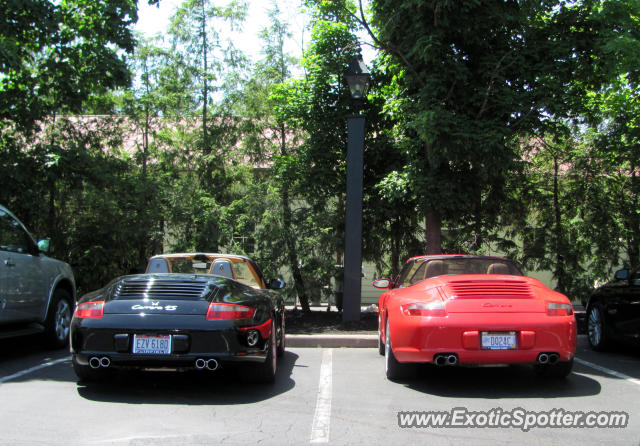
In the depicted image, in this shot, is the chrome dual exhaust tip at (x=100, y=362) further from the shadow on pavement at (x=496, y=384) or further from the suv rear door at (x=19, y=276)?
the shadow on pavement at (x=496, y=384)

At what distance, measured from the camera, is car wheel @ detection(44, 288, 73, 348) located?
310 inches

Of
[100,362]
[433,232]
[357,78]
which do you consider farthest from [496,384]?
[357,78]

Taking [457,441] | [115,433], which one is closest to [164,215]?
[115,433]

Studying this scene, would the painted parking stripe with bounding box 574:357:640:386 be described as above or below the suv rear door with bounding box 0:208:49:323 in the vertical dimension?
below

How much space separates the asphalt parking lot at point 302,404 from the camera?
13.1ft

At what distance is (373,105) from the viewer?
40.8 feet

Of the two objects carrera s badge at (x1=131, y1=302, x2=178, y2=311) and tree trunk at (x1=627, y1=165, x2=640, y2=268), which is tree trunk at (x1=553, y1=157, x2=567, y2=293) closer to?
tree trunk at (x1=627, y1=165, x2=640, y2=268)

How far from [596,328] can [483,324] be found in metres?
4.16

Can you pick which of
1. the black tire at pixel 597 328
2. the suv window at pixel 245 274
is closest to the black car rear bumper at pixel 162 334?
the suv window at pixel 245 274

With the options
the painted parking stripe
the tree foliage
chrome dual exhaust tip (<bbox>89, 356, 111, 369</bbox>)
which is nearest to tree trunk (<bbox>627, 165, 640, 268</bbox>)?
the tree foliage

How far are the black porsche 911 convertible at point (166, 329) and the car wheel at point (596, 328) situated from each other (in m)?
5.39

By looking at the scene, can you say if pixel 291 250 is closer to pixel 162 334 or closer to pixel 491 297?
pixel 491 297

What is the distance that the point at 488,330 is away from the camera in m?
5.15

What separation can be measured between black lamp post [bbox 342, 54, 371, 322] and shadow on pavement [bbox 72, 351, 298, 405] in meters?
3.82
